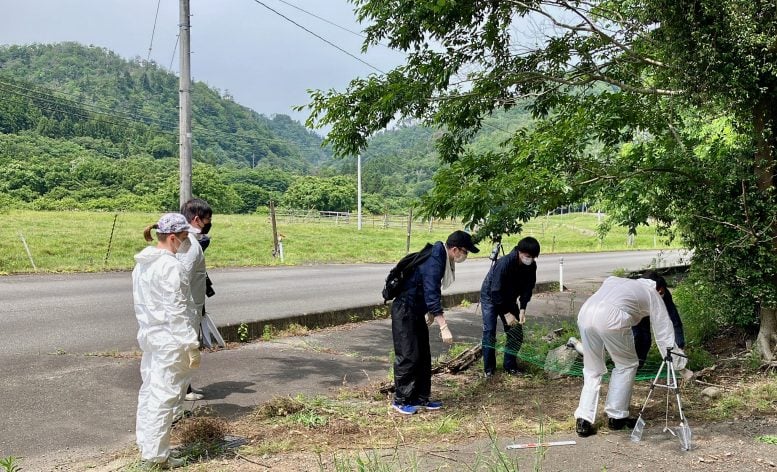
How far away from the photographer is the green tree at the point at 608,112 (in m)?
5.98

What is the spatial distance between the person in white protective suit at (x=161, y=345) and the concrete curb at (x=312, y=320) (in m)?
4.55

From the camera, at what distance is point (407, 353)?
19.0 feet

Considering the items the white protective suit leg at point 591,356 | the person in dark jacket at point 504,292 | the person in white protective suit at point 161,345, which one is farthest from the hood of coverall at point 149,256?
the person in dark jacket at point 504,292

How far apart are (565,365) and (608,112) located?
3.11 metres

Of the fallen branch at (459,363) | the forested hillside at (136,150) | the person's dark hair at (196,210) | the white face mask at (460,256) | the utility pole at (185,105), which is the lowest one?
the fallen branch at (459,363)

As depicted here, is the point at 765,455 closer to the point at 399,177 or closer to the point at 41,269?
the point at 41,269

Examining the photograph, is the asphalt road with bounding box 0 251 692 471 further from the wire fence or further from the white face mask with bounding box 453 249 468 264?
the wire fence

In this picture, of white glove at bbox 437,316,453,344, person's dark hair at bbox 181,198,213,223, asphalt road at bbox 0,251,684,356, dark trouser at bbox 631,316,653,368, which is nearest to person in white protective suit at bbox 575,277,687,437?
white glove at bbox 437,316,453,344

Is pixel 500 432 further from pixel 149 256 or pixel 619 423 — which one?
pixel 149 256

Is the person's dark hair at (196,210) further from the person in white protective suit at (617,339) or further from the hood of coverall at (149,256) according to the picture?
the person in white protective suit at (617,339)

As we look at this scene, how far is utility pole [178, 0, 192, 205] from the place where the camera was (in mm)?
8898

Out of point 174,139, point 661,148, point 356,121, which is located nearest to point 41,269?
point 356,121

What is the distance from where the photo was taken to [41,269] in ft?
48.6

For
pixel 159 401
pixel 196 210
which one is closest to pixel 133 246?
pixel 196 210
